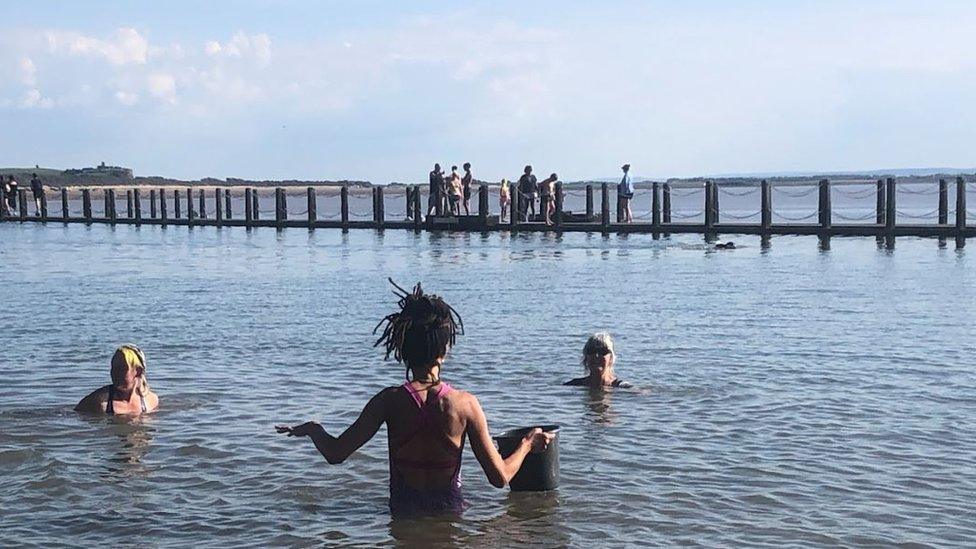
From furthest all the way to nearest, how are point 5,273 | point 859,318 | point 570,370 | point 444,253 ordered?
point 444,253 < point 5,273 < point 859,318 < point 570,370

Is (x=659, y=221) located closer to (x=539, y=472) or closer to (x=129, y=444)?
(x=129, y=444)

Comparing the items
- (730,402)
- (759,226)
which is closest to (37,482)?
(730,402)

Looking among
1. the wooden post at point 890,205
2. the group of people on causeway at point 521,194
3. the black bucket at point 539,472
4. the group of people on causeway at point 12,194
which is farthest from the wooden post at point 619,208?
the black bucket at point 539,472

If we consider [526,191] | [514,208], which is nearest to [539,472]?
[514,208]

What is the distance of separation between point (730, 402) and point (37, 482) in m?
5.45

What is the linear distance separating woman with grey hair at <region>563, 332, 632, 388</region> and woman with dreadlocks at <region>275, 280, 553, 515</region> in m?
4.35

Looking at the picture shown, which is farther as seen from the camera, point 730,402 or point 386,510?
point 730,402

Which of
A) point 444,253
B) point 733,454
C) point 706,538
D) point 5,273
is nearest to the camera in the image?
point 706,538

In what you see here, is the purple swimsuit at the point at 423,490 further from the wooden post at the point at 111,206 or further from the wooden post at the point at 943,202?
the wooden post at the point at 111,206

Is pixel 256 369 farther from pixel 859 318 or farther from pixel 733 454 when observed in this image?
pixel 859 318

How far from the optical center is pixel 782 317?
1716 centimetres

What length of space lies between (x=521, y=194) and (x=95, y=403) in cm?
3069

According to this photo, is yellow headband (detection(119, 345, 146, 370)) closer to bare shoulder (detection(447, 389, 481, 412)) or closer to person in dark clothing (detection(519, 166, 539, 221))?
bare shoulder (detection(447, 389, 481, 412))

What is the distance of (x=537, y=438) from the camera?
7.28 m
